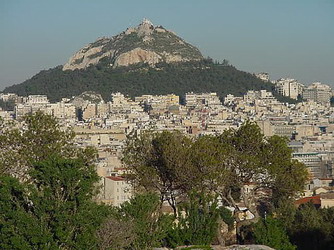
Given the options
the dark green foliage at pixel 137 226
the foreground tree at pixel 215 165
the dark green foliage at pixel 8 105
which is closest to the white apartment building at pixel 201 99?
the dark green foliage at pixel 8 105

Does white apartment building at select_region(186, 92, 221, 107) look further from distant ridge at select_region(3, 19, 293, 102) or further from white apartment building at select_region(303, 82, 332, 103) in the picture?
white apartment building at select_region(303, 82, 332, 103)

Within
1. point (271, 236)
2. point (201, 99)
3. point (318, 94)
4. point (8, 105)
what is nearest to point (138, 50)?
point (201, 99)

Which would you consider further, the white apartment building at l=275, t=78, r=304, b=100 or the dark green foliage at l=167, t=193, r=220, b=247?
the white apartment building at l=275, t=78, r=304, b=100

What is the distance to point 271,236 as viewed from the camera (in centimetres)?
1290

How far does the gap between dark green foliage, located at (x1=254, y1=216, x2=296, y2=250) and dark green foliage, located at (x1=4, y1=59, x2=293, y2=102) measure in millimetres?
93212

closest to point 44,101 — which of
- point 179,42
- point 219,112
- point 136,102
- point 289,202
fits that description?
point 136,102

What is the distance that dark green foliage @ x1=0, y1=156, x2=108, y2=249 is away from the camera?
10406 millimetres

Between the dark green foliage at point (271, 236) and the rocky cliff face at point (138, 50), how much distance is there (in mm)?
98071

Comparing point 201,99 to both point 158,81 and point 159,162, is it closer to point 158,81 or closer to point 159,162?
point 158,81

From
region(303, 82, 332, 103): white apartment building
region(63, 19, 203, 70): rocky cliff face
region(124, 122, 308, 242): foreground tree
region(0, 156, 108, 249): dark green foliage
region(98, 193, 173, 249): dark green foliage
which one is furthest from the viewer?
region(303, 82, 332, 103): white apartment building

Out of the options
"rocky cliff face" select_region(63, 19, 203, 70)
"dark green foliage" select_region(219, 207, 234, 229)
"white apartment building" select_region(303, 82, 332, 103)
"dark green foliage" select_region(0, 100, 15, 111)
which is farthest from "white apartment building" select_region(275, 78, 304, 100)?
"dark green foliage" select_region(219, 207, 234, 229)

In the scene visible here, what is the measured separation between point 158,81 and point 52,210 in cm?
9844

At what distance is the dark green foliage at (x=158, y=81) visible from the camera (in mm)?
108062

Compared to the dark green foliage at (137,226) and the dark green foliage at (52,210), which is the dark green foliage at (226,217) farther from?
the dark green foliage at (52,210)
